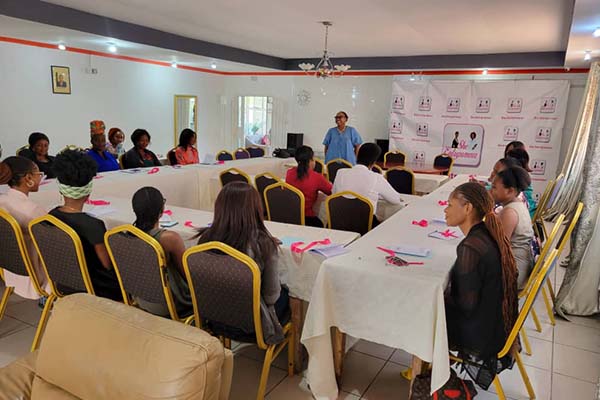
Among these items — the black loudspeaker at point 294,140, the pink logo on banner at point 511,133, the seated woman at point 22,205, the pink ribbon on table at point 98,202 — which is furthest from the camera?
the black loudspeaker at point 294,140

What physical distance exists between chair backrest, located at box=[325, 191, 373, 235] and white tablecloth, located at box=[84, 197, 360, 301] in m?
0.62

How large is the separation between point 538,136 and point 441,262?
6.61 meters

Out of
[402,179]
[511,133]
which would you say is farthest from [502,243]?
[511,133]

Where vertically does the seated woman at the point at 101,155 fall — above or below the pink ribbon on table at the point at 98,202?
above

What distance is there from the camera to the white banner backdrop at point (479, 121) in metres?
7.38

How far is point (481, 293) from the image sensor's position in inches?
71.0

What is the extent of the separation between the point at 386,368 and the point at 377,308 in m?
0.73

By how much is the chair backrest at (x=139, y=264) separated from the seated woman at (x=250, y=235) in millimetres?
239

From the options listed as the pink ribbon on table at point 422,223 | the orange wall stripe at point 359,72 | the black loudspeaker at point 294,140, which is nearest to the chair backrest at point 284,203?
the pink ribbon on table at point 422,223

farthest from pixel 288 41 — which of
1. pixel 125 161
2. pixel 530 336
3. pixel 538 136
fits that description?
pixel 530 336

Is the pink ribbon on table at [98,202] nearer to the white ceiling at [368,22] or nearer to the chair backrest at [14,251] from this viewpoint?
the chair backrest at [14,251]

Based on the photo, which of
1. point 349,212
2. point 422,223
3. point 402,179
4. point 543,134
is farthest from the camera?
point 543,134

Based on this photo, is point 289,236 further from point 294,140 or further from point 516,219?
point 294,140

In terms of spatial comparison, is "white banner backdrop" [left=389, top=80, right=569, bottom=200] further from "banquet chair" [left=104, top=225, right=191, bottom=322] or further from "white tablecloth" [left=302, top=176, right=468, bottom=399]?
"banquet chair" [left=104, top=225, right=191, bottom=322]
